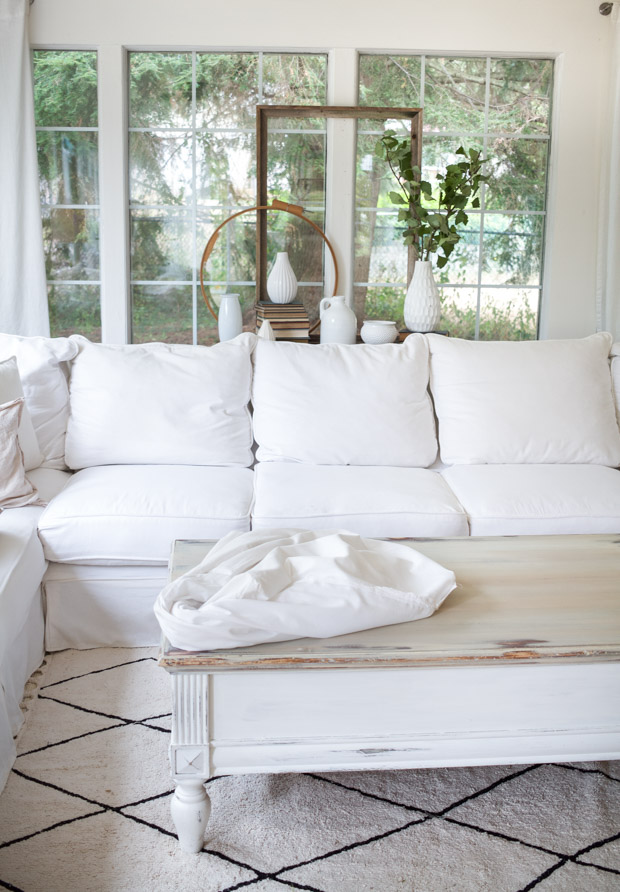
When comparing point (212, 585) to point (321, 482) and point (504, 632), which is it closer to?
point (504, 632)

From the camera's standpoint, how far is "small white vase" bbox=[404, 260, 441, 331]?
3.54 meters

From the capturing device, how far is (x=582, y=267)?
170 inches

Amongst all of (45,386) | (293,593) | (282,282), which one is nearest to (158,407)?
(45,386)

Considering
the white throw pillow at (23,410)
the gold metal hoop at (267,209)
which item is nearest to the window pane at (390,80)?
the gold metal hoop at (267,209)

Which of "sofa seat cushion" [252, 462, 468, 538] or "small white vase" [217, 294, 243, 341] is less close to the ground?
"small white vase" [217, 294, 243, 341]

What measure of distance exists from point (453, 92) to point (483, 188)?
0.48 metres

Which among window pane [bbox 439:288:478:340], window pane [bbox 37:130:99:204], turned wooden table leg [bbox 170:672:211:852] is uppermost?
window pane [bbox 37:130:99:204]

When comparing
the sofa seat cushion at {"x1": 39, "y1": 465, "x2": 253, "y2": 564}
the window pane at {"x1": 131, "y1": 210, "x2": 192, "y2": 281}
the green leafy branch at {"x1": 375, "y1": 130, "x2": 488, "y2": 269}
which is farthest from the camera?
the window pane at {"x1": 131, "y1": 210, "x2": 192, "y2": 281}

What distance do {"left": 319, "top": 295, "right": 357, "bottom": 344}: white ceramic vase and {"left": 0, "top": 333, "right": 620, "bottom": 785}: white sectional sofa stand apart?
0.33 m

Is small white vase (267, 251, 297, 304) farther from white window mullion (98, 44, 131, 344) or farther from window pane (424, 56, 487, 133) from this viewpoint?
window pane (424, 56, 487, 133)

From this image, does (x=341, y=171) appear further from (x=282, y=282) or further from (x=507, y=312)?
(x=507, y=312)

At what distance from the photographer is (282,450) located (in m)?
2.97

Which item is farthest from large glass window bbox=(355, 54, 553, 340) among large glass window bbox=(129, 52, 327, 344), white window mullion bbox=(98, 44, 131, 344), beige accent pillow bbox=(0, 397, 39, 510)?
beige accent pillow bbox=(0, 397, 39, 510)

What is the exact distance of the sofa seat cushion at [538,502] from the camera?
2.61 m
